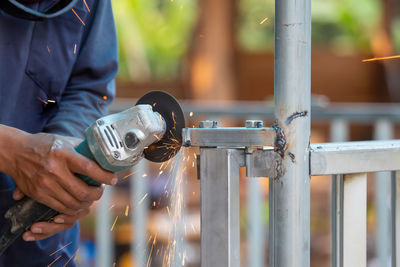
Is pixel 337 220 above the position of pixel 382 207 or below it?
above

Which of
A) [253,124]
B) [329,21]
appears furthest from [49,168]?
[329,21]

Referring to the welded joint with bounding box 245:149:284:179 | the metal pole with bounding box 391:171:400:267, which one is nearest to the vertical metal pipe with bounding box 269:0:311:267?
the welded joint with bounding box 245:149:284:179

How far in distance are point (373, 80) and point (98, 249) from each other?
576cm

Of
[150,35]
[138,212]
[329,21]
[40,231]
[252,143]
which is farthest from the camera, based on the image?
[329,21]

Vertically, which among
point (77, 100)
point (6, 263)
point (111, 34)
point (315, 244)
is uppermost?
point (111, 34)

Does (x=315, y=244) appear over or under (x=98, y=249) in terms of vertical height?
under

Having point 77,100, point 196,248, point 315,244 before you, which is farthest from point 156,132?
point 315,244

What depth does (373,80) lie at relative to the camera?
736cm

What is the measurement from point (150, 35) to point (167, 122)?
33.1 feet

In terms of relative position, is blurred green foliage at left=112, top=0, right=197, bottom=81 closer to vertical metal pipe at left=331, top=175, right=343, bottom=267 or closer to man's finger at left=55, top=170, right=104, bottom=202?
man's finger at left=55, top=170, right=104, bottom=202

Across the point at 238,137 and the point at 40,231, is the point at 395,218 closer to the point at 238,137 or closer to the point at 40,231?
the point at 238,137

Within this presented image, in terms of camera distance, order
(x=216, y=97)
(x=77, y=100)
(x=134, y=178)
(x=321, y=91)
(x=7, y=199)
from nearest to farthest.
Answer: (x=7, y=199), (x=77, y=100), (x=134, y=178), (x=216, y=97), (x=321, y=91)

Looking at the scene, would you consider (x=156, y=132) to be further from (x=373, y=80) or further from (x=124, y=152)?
(x=373, y=80)

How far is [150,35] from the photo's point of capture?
427 inches
